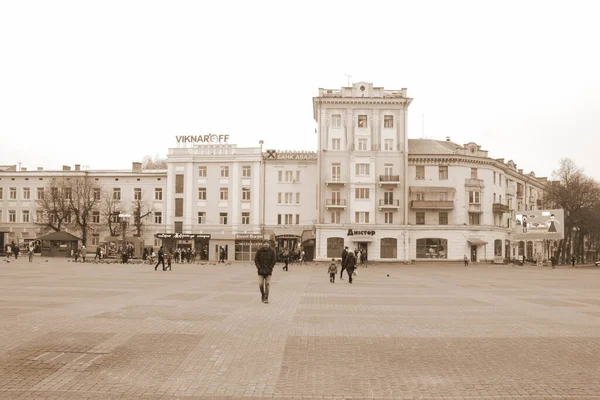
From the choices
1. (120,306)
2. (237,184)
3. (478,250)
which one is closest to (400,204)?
(478,250)

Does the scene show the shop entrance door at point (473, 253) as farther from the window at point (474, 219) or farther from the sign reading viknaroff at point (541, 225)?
the sign reading viknaroff at point (541, 225)

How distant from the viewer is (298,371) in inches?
344

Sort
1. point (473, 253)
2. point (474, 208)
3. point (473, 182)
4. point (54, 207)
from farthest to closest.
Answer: point (54, 207)
point (474, 208)
point (473, 182)
point (473, 253)

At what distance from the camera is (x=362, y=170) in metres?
69.8

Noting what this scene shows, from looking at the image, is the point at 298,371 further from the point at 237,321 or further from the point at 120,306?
the point at 120,306

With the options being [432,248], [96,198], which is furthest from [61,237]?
[432,248]

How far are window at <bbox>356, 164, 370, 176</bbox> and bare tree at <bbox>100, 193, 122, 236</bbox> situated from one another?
98.4 ft

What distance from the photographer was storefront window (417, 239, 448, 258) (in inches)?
2744

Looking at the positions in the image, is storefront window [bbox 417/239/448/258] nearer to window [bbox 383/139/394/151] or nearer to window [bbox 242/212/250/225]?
window [bbox 383/139/394/151]

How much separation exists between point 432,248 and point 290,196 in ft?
58.8

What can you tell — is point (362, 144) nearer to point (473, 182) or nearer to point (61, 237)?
point (473, 182)

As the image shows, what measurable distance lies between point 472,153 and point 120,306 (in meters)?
62.5

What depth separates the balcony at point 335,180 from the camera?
68.9 metres

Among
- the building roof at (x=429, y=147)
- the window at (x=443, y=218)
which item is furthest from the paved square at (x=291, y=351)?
the building roof at (x=429, y=147)
